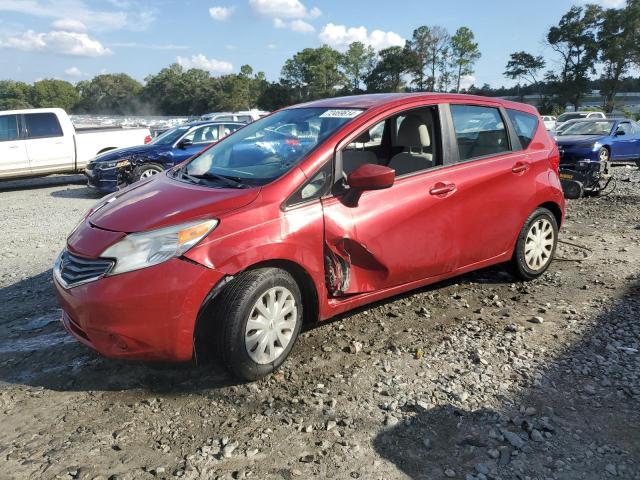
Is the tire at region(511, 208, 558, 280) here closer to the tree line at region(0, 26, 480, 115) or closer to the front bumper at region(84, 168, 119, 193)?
the front bumper at region(84, 168, 119, 193)

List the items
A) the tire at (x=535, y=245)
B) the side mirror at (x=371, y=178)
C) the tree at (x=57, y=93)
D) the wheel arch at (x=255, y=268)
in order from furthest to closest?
the tree at (x=57, y=93), the tire at (x=535, y=245), the side mirror at (x=371, y=178), the wheel arch at (x=255, y=268)

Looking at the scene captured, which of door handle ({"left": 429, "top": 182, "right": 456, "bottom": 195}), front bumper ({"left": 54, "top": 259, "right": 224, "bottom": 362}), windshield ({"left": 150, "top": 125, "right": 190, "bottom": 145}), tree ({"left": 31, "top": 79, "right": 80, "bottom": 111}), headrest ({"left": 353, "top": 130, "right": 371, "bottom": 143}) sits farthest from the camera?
tree ({"left": 31, "top": 79, "right": 80, "bottom": 111})

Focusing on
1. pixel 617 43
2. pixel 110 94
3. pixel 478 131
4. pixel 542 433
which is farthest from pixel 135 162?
pixel 110 94

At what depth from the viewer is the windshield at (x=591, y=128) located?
1397 cm

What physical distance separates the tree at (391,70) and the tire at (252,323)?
89.3m

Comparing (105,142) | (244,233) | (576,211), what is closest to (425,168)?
(244,233)

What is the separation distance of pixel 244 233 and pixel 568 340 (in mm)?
2468

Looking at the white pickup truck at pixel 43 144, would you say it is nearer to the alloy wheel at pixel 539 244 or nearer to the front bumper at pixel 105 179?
the front bumper at pixel 105 179

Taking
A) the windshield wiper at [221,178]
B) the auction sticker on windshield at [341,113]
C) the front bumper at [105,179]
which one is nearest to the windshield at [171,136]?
the front bumper at [105,179]

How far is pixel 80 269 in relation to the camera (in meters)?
2.99

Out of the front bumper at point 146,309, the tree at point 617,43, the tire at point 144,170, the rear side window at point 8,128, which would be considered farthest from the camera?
the tree at point 617,43

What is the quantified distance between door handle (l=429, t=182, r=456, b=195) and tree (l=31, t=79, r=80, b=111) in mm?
81949

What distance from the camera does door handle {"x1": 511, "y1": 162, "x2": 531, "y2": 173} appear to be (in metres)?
4.37

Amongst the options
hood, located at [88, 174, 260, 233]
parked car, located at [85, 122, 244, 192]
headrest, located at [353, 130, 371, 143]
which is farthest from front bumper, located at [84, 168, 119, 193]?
headrest, located at [353, 130, 371, 143]
